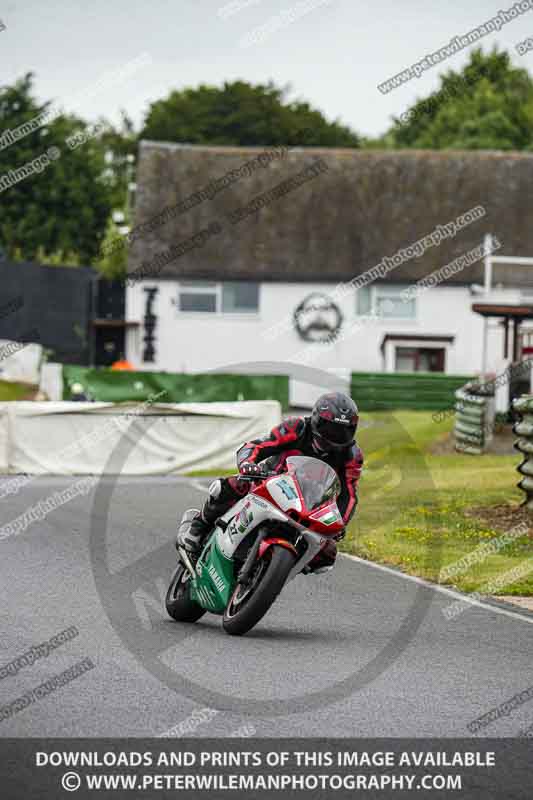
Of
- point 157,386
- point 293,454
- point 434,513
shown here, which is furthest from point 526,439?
point 157,386

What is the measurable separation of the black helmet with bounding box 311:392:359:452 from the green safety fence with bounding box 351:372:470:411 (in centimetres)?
3380

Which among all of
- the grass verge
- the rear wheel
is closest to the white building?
the grass verge

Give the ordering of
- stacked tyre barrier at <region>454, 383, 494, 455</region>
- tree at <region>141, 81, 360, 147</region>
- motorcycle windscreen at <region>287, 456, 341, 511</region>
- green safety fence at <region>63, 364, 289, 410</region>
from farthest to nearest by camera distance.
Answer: tree at <region>141, 81, 360, 147</region>, green safety fence at <region>63, 364, 289, 410</region>, stacked tyre barrier at <region>454, 383, 494, 455</region>, motorcycle windscreen at <region>287, 456, 341, 511</region>

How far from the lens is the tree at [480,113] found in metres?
74.4

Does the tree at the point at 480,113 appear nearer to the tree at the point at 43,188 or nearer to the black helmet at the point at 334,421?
the tree at the point at 43,188

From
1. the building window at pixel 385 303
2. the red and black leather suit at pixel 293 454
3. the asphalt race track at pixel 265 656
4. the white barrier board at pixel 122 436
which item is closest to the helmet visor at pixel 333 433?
the red and black leather suit at pixel 293 454

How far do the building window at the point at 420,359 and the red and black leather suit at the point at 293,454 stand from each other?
129 ft

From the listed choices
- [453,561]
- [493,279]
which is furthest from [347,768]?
[493,279]

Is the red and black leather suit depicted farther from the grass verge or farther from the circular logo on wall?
the circular logo on wall

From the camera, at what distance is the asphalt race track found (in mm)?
6949

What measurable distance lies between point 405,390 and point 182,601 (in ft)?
110

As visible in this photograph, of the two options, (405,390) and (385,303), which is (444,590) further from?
(385,303)

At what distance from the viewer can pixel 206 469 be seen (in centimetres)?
2708

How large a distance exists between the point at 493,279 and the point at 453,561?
1302 inches
